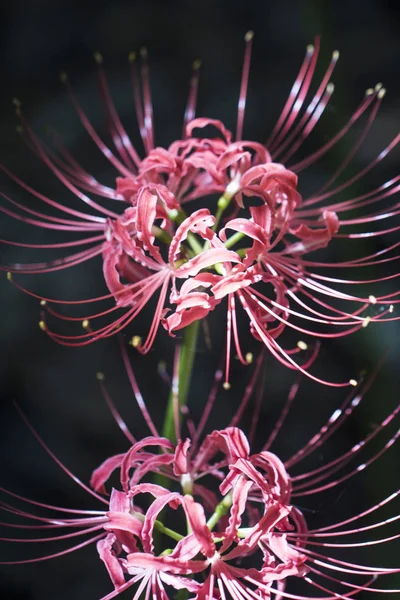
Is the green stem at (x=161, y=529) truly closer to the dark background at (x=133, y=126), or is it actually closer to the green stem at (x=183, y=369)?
the green stem at (x=183, y=369)

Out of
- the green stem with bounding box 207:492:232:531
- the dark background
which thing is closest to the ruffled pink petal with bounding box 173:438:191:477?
the green stem with bounding box 207:492:232:531

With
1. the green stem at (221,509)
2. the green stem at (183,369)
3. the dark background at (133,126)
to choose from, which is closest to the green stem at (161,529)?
the green stem at (221,509)

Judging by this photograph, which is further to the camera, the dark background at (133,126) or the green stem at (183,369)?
the dark background at (133,126)

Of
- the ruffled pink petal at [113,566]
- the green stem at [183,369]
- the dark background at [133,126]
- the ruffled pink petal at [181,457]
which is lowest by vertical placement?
the ruffled pink petal at [113,566]

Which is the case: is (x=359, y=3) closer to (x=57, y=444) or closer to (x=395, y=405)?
(x=395, y=405)

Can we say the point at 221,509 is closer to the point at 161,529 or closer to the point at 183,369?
the point at 161,529

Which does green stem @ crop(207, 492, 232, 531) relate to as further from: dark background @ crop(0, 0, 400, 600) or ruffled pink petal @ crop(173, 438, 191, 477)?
dark background @ crop(0, 0, 400, 600)

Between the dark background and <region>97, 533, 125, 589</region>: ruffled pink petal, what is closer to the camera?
<region>97, 533, 125, 589</region>: ruffled pink petal

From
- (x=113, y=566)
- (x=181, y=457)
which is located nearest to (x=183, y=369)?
(x=181, y=457)
